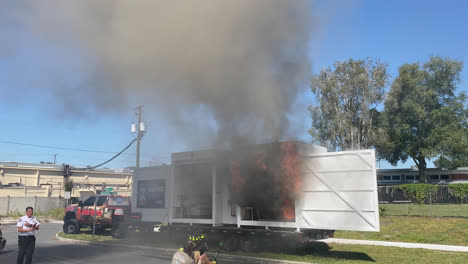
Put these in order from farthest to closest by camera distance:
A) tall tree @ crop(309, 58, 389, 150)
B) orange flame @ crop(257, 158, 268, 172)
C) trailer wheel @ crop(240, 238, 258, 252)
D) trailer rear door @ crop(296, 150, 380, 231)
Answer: tall tree @ crop(309, 58, 389, 150), trailer wheel @ crop(240, 238, 258, 252), orange flame @ crop(257, 158, 268, 172), trailer rear door @ crop(296, 150, 380, 231)

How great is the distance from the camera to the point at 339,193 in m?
9.27

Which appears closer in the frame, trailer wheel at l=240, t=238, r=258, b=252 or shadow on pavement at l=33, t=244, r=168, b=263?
shadow on pavement at l=33, t=244, r=168, b=263

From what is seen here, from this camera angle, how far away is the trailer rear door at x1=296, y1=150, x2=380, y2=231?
8812 mm

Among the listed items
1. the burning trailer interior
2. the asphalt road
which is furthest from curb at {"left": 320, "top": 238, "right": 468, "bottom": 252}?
the asphalt road

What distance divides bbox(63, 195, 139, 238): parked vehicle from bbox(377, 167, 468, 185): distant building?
119 ft

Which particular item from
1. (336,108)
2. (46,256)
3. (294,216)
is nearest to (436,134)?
(336,108)

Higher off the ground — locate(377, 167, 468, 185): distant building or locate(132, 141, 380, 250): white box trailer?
locate(377, 167, 468, 185): distant building

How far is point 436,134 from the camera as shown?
35906 millimetres

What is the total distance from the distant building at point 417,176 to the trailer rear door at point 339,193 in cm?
3763

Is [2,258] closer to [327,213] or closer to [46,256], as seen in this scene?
[46,256]

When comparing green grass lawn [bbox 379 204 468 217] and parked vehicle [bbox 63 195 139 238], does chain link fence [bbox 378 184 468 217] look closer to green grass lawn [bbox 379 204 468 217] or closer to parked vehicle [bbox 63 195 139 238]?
green grass lawn [bbox 379 204 468 217]

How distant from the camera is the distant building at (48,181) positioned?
3553 cm

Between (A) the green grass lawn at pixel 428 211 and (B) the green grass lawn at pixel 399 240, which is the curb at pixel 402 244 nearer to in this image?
(B) the green grass lawn at pixel 399 240

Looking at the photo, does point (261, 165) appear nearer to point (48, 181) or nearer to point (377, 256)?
point (377, 256)
